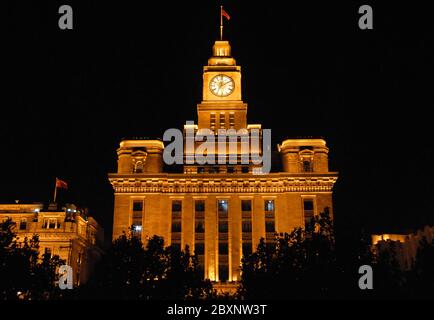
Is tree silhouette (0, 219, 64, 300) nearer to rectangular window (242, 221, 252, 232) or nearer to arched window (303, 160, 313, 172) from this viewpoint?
rectangular window (242, 221, 252, 232)

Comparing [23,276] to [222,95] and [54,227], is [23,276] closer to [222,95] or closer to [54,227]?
[54,227]

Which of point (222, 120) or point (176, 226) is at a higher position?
point (222, 120)

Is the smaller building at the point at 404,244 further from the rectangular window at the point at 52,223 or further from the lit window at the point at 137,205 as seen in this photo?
the rectangular window at the point at 52,223

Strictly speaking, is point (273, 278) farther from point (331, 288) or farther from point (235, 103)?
point (235, 103)

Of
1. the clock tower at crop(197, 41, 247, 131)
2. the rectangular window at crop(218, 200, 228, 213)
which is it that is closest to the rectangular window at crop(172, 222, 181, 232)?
the rectangular window at crop(218, 200, 228, 213)

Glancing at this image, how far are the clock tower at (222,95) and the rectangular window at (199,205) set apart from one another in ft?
51.9

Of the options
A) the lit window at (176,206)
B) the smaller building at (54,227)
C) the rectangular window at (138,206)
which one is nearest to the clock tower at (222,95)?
the lit window at (176,206)

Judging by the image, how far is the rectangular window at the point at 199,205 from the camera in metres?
94.8

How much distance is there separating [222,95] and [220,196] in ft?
74.6

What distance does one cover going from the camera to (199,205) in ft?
312

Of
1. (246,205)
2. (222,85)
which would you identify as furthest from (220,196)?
(222,85)

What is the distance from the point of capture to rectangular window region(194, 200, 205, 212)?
94.8 meters

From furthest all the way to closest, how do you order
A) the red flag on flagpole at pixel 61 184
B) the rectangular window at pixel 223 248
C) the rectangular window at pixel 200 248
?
the red flag on flagpole at pixel 61 184 < the rectangular window at pixel 223 248 < the rectangular window at pixel 200 248

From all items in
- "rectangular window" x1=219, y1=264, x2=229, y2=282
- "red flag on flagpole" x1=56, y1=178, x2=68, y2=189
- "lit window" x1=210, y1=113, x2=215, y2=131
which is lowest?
"rectangular window" x1=219, y1=264, x2=229, y2=282
